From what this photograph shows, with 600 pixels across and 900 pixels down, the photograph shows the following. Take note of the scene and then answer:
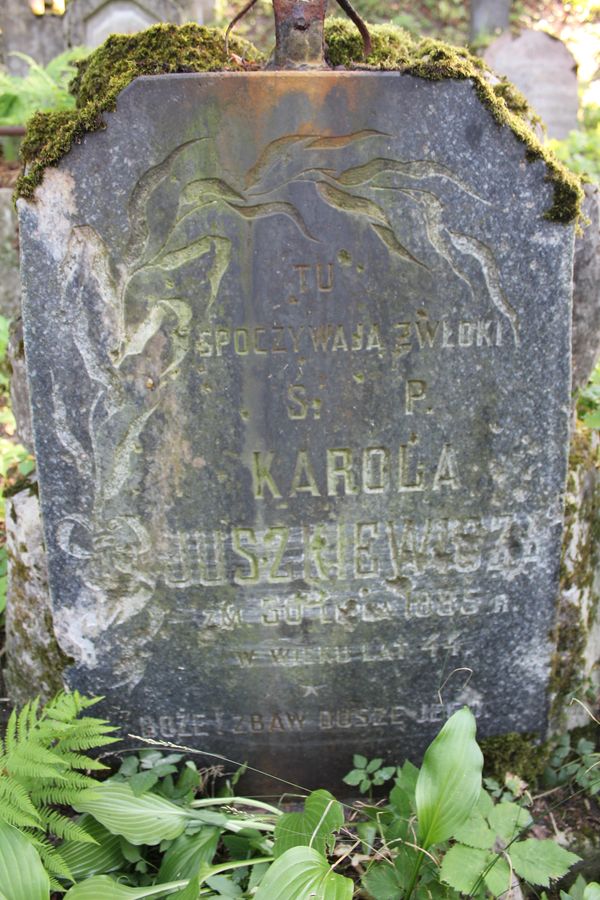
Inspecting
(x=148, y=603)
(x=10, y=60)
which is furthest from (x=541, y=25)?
(x=148, y=603)

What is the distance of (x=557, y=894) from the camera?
214 cm

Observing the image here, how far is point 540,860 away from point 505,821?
15 centimetres

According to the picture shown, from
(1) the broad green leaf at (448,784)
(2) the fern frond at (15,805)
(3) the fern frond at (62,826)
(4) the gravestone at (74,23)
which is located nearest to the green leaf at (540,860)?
(1) the broad green leaf at (448,784)

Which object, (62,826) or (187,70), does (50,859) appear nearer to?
(62,826)

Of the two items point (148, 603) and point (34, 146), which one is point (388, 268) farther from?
point (148, 603)

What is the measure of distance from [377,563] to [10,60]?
22.9 feet

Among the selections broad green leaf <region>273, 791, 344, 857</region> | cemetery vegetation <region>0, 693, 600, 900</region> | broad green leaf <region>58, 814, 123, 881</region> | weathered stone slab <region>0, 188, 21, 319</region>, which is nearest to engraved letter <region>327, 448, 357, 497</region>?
cemetery vegetation <region>0, 693, 600, 900</region>

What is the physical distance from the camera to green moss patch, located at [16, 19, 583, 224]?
1836 millimetres

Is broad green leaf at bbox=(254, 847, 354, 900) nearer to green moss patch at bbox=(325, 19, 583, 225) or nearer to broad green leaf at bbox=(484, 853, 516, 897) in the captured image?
broad green leaf at bbox=(484, 853, 516, 897)

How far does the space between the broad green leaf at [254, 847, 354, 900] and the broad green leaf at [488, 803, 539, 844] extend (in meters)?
0.47

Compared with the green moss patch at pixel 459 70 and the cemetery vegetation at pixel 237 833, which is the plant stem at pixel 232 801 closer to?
the cemetery vegetation at pixel 237 833

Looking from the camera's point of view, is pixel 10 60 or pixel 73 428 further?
pixel 10 60

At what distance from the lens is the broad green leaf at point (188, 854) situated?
199 centimetres

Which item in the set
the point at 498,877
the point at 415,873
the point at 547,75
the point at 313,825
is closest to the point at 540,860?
the point at 498,877
